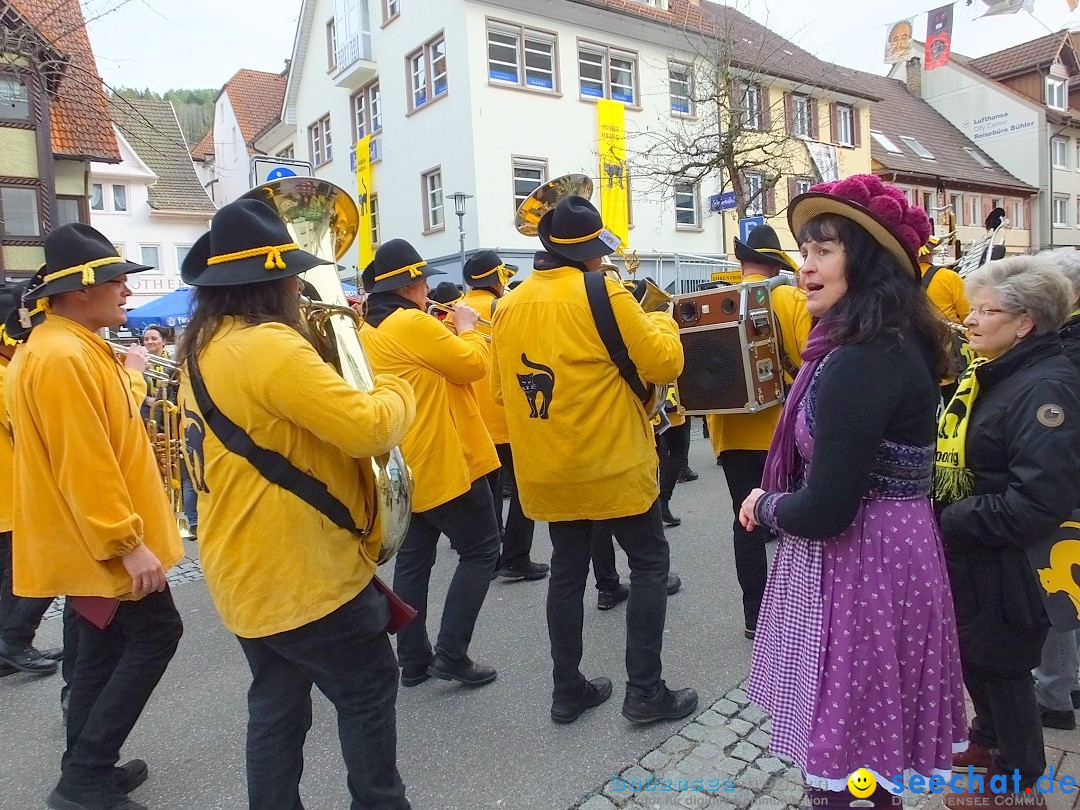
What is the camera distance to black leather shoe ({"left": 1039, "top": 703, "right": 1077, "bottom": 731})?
2.81m

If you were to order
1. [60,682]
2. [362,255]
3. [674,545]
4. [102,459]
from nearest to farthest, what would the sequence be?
[102,459] < [60,682] < [674,545] < [362,255]

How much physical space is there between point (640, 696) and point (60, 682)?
9.46 ft

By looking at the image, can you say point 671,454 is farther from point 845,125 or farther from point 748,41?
point 845,125

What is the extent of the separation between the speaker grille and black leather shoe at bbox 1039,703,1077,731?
162 cm

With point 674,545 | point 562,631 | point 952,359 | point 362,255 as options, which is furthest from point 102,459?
point 362,255

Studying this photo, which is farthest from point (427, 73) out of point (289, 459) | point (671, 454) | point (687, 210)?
point (289, 459)

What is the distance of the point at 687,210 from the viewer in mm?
20875

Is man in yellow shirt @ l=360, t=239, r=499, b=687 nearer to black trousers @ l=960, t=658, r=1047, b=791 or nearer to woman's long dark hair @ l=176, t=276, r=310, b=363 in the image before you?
woman's long dark hair @ l=176, t=276, r=310, b=363

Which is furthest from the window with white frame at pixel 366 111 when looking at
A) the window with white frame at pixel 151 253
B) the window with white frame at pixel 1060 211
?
the window with white frame at pixel 1060 211

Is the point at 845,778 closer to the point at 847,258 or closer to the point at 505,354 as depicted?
the point at 847,258

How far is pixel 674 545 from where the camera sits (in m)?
5.25

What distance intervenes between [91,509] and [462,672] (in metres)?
1.72

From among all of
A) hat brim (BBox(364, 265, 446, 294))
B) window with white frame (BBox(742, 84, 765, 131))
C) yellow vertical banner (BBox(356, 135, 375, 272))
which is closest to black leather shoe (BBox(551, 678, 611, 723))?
hat brim (BBox(364, 265, 446, 294))

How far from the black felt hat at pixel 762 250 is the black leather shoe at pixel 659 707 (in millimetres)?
2137
